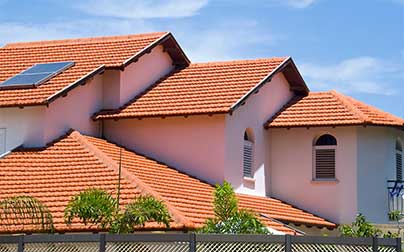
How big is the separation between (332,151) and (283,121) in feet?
6.87

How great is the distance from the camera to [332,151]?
37719 millimetres

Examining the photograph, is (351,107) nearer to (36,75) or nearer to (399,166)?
(399,166)

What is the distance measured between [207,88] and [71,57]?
520 centimetres

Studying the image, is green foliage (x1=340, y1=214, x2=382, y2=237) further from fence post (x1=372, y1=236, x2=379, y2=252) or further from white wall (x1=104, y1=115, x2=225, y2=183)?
fence post (x1=372, y1=236, x2=379, y2=252)

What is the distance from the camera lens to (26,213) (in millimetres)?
28312

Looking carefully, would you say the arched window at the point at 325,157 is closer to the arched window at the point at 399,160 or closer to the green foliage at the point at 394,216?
the green foliage at the point at 394,216

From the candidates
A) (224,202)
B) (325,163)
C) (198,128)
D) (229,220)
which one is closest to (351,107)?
(325,163)

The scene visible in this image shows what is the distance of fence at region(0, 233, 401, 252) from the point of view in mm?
21891

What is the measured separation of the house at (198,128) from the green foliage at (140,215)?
5194mm

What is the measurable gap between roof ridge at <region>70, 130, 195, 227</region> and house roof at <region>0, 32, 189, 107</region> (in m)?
1.66

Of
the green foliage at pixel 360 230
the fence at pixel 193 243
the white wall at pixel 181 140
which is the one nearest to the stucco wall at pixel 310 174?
the green foliage at pixel 360 230

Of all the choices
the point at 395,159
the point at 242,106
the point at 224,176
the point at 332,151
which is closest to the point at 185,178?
the point at 224,176

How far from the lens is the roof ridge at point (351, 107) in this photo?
3681cm

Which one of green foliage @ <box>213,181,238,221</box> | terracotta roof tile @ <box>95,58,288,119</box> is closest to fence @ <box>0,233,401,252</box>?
green foliage @ <box>213,181,238,221</box>
